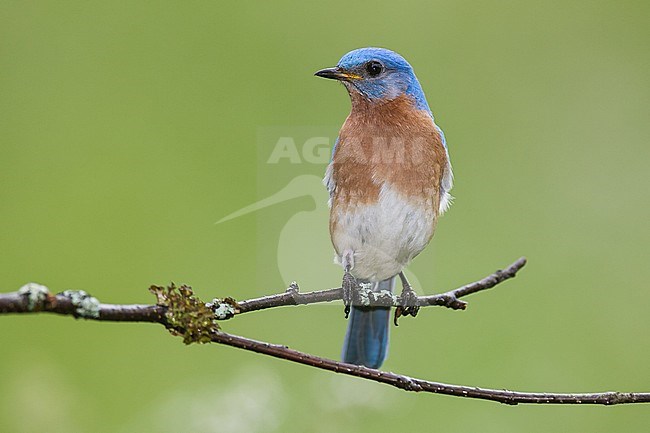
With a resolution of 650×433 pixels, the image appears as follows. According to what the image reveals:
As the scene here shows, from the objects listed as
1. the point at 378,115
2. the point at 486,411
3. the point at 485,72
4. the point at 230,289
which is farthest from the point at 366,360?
the point at 485,72

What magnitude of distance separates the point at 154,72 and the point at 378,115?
8.11 feet

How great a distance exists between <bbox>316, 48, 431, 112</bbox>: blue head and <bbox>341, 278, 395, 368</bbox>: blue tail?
1.55 feet

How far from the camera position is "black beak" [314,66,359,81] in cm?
142

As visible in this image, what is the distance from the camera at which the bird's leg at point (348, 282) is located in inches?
47.4

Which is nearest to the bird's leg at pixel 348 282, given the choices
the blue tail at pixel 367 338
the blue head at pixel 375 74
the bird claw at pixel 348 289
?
the bird claw at pixel 348 289

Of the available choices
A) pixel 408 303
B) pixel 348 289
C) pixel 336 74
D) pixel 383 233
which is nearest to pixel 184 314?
pixel 348 289

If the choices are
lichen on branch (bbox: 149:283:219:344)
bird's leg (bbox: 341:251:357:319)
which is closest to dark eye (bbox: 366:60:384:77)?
bird's leg (bbox: 341:251:357:319)

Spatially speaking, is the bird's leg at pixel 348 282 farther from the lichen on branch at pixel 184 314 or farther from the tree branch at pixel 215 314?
the lichen on branch at pixel 184 314

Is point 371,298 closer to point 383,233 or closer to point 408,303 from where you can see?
point 408,303

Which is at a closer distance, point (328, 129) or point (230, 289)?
point (328, 129)

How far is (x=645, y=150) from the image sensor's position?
4.22 m

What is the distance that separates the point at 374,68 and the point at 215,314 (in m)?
0.61

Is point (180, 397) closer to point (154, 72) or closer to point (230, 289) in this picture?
point (230, 289)

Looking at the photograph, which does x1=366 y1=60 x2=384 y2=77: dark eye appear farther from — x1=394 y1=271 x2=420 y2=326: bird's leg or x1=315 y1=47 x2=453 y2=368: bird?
x1=394 y1=271 x2=420 y2=326: bird's leg
